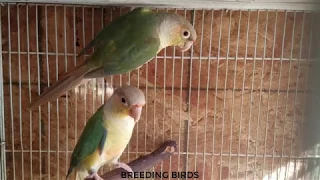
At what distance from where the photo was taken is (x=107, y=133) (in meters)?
0.76

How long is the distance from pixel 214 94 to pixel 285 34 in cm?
21

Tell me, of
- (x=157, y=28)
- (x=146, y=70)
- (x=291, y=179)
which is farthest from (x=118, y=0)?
(x=291, y=179)

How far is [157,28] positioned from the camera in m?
0.70

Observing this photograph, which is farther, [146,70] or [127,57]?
[146,70]

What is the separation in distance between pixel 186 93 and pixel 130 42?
1.01 feet

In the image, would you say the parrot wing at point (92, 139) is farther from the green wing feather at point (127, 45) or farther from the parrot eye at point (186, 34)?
the parrot eye at point (186, 34)

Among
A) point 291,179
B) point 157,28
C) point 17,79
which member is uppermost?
point 157,28

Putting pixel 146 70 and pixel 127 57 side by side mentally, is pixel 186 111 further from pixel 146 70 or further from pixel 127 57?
pixel 127 57

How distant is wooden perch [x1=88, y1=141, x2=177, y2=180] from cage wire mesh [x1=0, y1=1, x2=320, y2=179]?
0.08ft

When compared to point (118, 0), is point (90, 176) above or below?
below

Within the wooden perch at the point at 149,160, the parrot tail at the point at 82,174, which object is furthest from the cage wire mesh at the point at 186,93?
the parrot tail at the point at 82,174

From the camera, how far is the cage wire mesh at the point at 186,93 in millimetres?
898

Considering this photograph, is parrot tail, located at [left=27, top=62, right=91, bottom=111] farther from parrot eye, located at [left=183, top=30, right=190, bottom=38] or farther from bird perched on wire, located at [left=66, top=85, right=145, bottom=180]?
parrot eye, located at [left=183, top=30, right=190, bottom=38]

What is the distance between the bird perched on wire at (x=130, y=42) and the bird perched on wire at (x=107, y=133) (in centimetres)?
6
